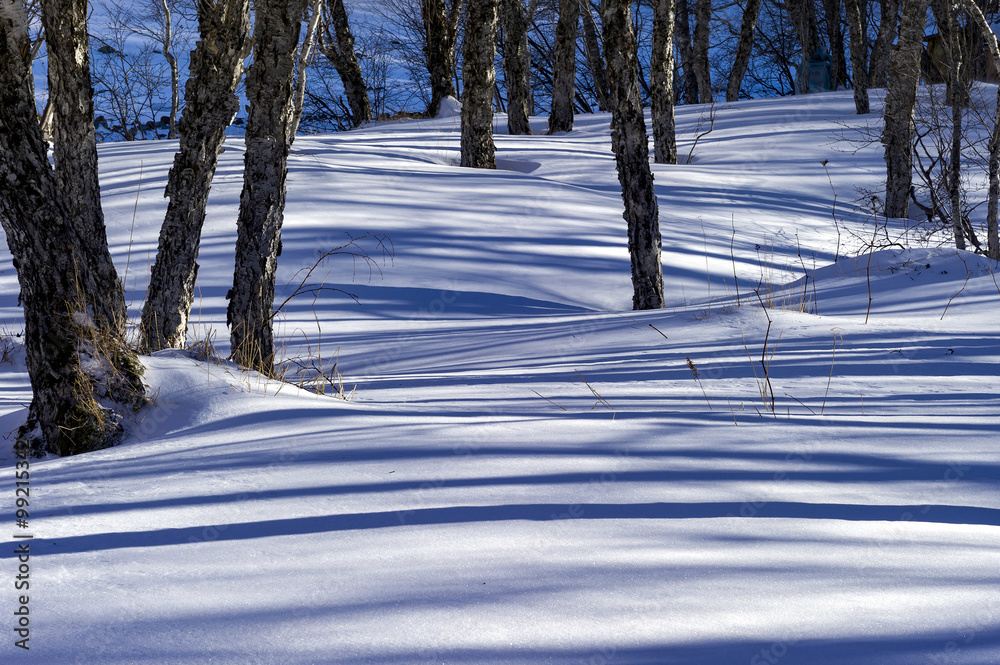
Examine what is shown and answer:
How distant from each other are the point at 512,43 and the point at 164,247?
11152 millimetres

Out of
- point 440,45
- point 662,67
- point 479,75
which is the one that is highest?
point 440,45

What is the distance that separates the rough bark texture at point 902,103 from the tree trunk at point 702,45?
37.4 feet

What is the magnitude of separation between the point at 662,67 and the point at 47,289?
9348 millimetres

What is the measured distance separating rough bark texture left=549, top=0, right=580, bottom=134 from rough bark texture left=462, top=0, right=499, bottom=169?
388cm

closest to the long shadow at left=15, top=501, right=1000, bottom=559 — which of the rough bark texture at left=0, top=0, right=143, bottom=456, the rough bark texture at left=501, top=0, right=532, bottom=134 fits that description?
the rough bark texture at left=0, top=0, right=143, bottom=456

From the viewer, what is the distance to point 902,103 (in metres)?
8.71

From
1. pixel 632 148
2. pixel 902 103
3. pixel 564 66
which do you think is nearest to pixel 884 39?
pixel 564 66

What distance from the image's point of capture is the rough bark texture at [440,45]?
1249 cm

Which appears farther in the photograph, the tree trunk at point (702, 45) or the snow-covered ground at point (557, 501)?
the tree trunk at point (702, 45)

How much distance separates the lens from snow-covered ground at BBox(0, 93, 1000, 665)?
51.4 inches

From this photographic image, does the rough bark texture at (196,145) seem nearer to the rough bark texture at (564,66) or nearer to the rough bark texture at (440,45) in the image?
the rough bark texture at (440,45)

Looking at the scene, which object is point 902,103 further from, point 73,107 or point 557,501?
point 557,501

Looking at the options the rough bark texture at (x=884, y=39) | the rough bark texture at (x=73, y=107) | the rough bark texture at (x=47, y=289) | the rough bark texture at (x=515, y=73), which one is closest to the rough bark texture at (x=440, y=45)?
the rough bark texture at (x=515, y=73)

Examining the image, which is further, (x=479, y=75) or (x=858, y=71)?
(x=858, y=71)
